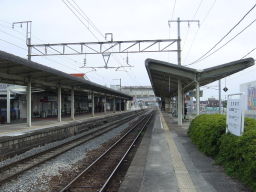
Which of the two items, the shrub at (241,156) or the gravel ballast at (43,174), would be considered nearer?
the shrub at (241,156)

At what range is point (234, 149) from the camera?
291 inches

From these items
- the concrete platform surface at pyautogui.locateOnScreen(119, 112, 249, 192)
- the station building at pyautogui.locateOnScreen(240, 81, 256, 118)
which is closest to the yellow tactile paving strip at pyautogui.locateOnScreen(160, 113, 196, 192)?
the concrete platform surface at pyautogui.locateOnScreen(119, 112, 249, 192)

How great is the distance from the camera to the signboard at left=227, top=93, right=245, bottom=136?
7.62 m

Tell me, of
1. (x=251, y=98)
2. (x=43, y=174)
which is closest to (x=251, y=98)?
(x=251, y=98)

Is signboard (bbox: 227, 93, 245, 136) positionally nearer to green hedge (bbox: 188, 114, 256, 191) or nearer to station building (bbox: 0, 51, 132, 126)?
green hedge (bbox: 188, 114, 256, 191)

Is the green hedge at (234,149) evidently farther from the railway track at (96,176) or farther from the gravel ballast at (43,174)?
the gravel ballast at (43,174)

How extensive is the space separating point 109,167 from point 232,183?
438 centimetres

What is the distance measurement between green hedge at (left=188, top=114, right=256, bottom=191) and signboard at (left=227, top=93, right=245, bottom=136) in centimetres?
15

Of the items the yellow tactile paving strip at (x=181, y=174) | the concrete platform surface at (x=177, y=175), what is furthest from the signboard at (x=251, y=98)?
the yellow tactile paving strip at (x=181, y=174)

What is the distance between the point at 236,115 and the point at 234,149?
1.03 metres

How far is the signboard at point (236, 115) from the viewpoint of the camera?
7618 mm

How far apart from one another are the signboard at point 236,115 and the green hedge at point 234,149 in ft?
0.50

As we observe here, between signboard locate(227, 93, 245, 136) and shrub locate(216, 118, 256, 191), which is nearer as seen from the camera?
shrub locate(216, 118, 256, 191)

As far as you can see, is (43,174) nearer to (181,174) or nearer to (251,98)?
(181,174)
